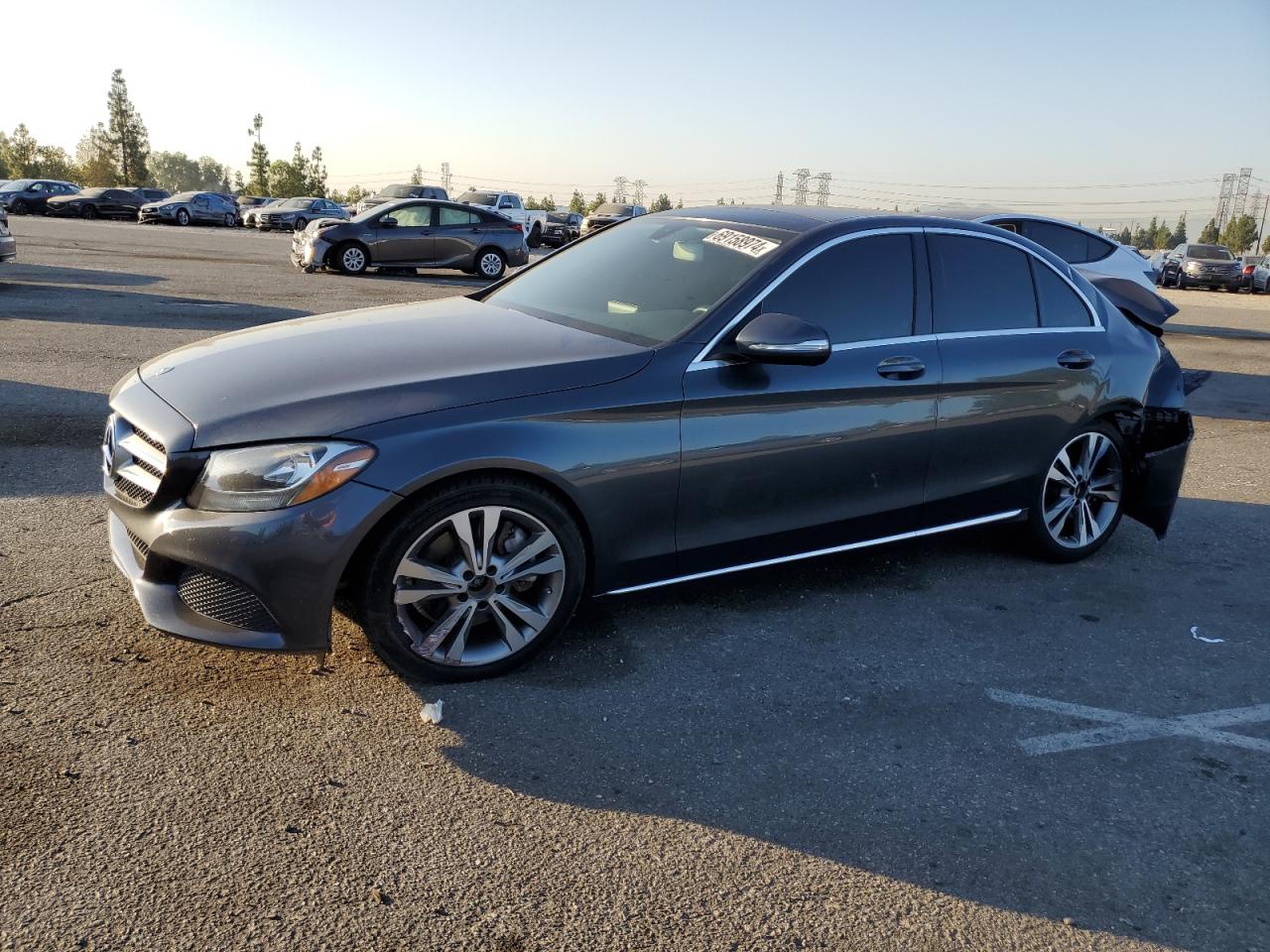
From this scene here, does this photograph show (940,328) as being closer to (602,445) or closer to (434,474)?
(602,445)

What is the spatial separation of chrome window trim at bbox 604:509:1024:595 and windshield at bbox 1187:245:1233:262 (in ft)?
107

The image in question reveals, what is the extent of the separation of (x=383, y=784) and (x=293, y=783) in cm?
25

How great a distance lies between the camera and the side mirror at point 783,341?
3.82 meters

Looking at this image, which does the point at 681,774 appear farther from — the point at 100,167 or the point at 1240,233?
the point at 1240,233

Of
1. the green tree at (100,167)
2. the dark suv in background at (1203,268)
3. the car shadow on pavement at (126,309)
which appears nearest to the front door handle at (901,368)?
the car shadow on pavement at (126,309)

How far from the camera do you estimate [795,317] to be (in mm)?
4016

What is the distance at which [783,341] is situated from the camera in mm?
3820

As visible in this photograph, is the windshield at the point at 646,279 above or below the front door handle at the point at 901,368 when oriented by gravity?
above

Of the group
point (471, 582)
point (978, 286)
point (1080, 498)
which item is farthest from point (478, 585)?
Answer: point (1080, 498)

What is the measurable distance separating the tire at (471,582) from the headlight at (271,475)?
0.87ft

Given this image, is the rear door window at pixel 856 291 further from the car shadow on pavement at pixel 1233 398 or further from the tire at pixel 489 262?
the tire at pixel 489 262

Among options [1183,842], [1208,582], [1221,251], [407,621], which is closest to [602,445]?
[407,621]

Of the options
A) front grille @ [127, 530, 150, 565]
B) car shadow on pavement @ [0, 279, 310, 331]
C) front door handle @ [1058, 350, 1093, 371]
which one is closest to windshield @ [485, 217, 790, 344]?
front door handle @ [1058, 350, 1093, 371]

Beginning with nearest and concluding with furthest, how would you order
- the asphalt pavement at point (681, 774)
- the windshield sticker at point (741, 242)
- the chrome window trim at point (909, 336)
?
the asphalt pavement at point (681, 774), the chrome window trim at point (909, 336), the windshield sticker at point (741, 242)
